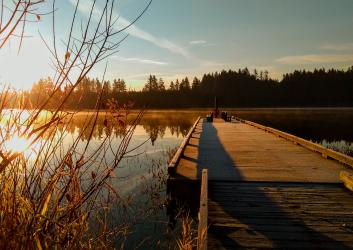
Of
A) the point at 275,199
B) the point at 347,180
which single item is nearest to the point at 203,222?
the point at 275,199

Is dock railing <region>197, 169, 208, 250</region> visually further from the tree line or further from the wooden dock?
the tree line

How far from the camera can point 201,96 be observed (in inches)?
4796

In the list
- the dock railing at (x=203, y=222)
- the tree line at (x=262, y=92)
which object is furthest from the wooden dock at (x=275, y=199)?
the tree line at (x=262, y=92)

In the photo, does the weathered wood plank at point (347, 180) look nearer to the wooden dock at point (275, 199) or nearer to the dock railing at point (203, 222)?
the wooden dock at point (275, 199)

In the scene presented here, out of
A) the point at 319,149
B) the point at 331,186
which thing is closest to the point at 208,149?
the point at 319,149

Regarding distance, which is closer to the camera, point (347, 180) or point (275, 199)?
point (275, 199)

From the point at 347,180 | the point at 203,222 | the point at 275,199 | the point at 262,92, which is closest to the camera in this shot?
the point at 203,222

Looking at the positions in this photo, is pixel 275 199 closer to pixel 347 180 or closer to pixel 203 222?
pixel 347 180

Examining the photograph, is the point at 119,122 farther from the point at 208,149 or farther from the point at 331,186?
the point at 208,149

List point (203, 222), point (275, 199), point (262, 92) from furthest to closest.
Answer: point (262, 92) → point (275, 199) → point (203, 222)

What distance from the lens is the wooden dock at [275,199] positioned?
4.43m

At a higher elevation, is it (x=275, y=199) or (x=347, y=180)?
(x=347, y=180)

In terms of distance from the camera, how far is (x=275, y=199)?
Answer: 6.07m

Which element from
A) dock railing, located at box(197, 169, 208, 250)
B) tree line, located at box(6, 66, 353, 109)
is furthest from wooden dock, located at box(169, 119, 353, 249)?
tree line, located at box(6, 66, 353, 109)
